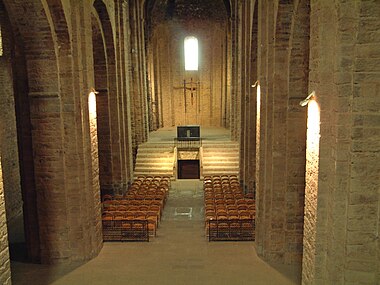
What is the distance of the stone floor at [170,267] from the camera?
9.69 m

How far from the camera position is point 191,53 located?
29078mm

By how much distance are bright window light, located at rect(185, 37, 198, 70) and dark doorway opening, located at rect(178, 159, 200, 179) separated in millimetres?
9242

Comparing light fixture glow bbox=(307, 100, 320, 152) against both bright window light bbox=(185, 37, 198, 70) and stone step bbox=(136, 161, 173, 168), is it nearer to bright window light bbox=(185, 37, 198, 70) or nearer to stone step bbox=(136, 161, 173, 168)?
stone step bbox=(136, 161, 173, 168)

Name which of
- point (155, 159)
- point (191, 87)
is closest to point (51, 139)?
point (155, 159)

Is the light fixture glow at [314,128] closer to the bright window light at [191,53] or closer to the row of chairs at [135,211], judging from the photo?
the row of chairs at [135,211]

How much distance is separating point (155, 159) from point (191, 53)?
1084 centimetres

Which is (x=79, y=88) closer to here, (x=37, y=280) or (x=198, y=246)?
(x=37, y=280)

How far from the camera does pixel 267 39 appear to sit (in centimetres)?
1005

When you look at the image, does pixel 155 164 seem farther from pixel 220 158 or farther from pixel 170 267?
pixel 170 267

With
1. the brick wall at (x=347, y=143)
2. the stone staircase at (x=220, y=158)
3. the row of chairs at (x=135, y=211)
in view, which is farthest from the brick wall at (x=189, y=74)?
the brick wall at (x=347, y=143)

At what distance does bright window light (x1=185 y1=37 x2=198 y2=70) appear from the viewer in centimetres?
2880

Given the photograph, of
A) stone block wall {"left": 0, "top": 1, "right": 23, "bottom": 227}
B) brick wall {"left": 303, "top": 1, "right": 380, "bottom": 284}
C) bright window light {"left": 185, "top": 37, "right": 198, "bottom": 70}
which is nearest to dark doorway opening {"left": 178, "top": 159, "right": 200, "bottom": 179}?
bright window light {"left": 185, "top": 37, "right": 198, "bottom": 70}

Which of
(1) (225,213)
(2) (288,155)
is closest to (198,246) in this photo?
(1) (225,213)

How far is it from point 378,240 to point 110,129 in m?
13.0
